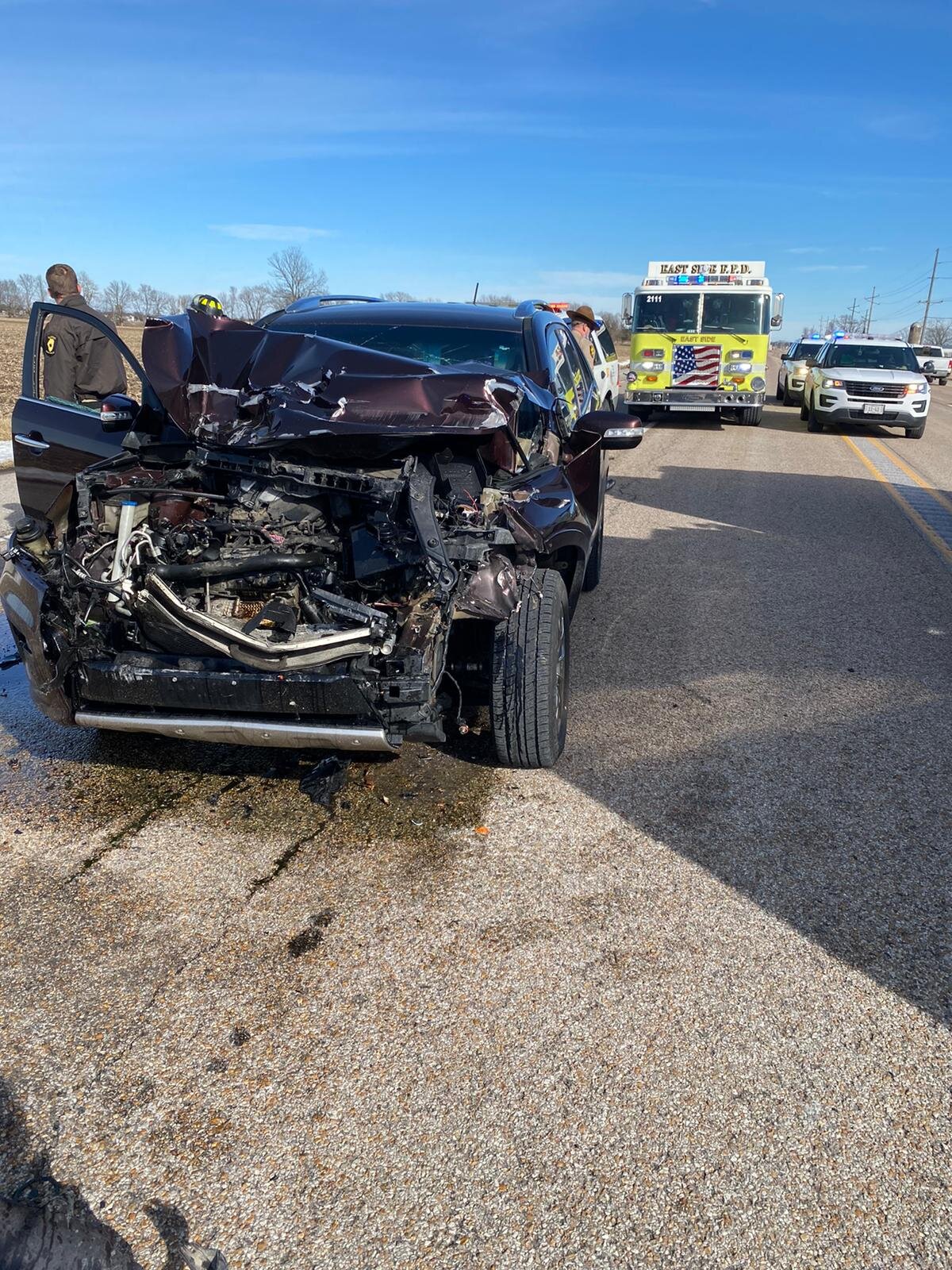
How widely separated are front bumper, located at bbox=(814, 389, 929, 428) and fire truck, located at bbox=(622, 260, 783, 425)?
115 cm

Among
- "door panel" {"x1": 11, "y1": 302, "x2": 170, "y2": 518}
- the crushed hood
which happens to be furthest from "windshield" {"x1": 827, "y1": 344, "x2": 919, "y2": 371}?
"door panel" {"x1": 11, "y1": 302, "x2": 170, "y2": 518}

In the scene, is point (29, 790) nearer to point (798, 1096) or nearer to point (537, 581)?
point (537, 581)

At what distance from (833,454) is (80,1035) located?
13630 millimetres

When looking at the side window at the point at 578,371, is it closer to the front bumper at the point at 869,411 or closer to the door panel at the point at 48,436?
the door panel at the point at 48,436

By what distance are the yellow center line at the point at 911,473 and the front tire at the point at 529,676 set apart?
782cm

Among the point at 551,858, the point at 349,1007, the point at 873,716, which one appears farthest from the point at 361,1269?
the point at 873,716

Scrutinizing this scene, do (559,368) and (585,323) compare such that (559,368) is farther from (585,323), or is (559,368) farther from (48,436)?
(585,323)

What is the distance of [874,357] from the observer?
1745 cm

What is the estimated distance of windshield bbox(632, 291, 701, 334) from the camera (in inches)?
642

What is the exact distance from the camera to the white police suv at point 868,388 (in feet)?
52.6

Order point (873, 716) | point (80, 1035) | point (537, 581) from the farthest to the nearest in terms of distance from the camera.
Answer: point (873, 716) → point (537, 581) → point (80, 1035)

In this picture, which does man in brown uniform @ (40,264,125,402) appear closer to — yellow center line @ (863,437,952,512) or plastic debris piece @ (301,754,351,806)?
plastic debris piece @ (301,754,351,806)

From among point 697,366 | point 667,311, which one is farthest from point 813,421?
point 667,311

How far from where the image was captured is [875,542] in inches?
333
